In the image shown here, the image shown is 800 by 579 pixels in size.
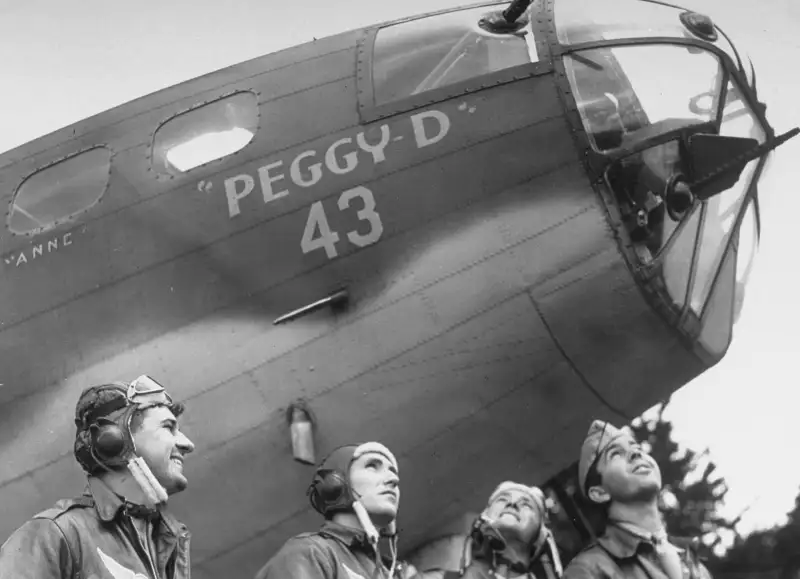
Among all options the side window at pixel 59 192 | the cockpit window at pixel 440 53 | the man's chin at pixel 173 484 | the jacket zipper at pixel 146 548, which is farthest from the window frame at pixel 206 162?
the jacket zipper at pixel 146 548

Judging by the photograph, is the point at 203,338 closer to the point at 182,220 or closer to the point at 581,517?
the point at 182,220

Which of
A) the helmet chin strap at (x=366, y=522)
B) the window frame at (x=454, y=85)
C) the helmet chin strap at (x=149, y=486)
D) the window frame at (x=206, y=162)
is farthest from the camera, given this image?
the window frame at (x=206, y=162)

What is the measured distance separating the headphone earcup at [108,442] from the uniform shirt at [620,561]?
2.96 metres

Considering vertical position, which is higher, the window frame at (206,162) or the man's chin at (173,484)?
the window frame at (206,162)

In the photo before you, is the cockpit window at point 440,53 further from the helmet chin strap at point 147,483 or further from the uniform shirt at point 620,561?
the helmet chin strap at point 147,483

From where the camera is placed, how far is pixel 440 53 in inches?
436

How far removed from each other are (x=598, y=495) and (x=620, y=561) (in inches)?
20.4

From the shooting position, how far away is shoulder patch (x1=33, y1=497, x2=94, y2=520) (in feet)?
21.7

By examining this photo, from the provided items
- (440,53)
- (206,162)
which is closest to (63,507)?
(206,162)

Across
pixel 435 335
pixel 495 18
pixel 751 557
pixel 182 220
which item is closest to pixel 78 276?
pixel 182 220

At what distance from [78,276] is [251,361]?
1728 millimetres

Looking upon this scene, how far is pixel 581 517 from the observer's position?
917cm

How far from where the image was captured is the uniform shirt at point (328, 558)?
7.31 m

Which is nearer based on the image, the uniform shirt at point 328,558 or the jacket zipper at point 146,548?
the jacket zipper at point 146,548
